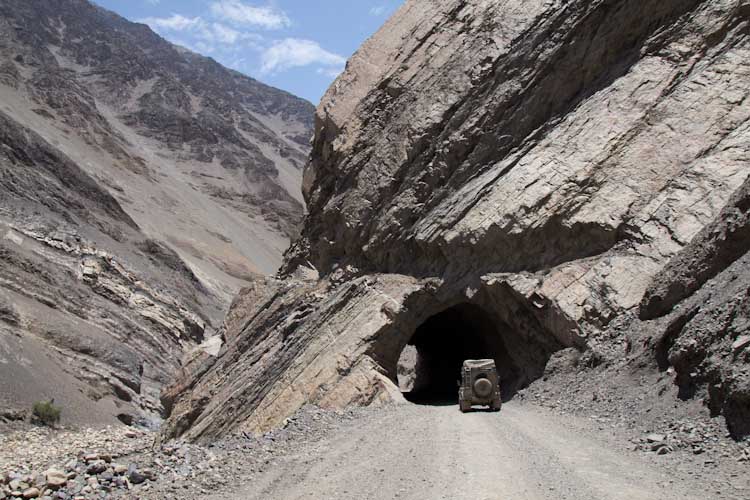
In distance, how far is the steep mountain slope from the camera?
33250 mm

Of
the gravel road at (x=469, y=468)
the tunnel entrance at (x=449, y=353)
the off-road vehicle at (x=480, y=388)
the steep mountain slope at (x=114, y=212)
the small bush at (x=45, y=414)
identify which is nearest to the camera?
the gravel road at (x=469, y=468)

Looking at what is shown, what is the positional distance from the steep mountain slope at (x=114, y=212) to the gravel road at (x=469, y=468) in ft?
64.4

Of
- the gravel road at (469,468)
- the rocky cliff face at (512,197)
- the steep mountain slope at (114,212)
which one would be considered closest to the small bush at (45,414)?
the steep mountain slope at (114,212)

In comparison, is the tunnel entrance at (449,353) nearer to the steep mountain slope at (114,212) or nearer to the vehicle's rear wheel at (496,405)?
the vehicle's rear wheel at (496,405)

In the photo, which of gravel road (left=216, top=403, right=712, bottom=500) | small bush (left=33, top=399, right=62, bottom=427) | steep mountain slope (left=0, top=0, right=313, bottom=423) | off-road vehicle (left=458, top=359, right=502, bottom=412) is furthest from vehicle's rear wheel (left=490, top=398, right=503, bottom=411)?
small bush (left=33, top=399, right=62, bottom=427)

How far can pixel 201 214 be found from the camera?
91.4 meters

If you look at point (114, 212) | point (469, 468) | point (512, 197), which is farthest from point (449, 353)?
point (114, 212)

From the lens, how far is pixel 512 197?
19.2 m

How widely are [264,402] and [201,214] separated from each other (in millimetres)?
76401

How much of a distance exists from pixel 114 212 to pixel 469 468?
5922 cm

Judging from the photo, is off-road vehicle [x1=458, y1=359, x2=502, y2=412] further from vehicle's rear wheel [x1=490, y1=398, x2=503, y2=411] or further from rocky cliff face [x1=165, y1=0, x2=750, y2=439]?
rocky cliff face [x1=165, y1=0, x2=750, y2=439]

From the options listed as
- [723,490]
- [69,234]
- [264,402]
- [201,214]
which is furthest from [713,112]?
[201,214]

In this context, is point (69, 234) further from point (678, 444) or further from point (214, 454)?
point (678, 444)

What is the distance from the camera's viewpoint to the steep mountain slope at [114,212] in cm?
3325
